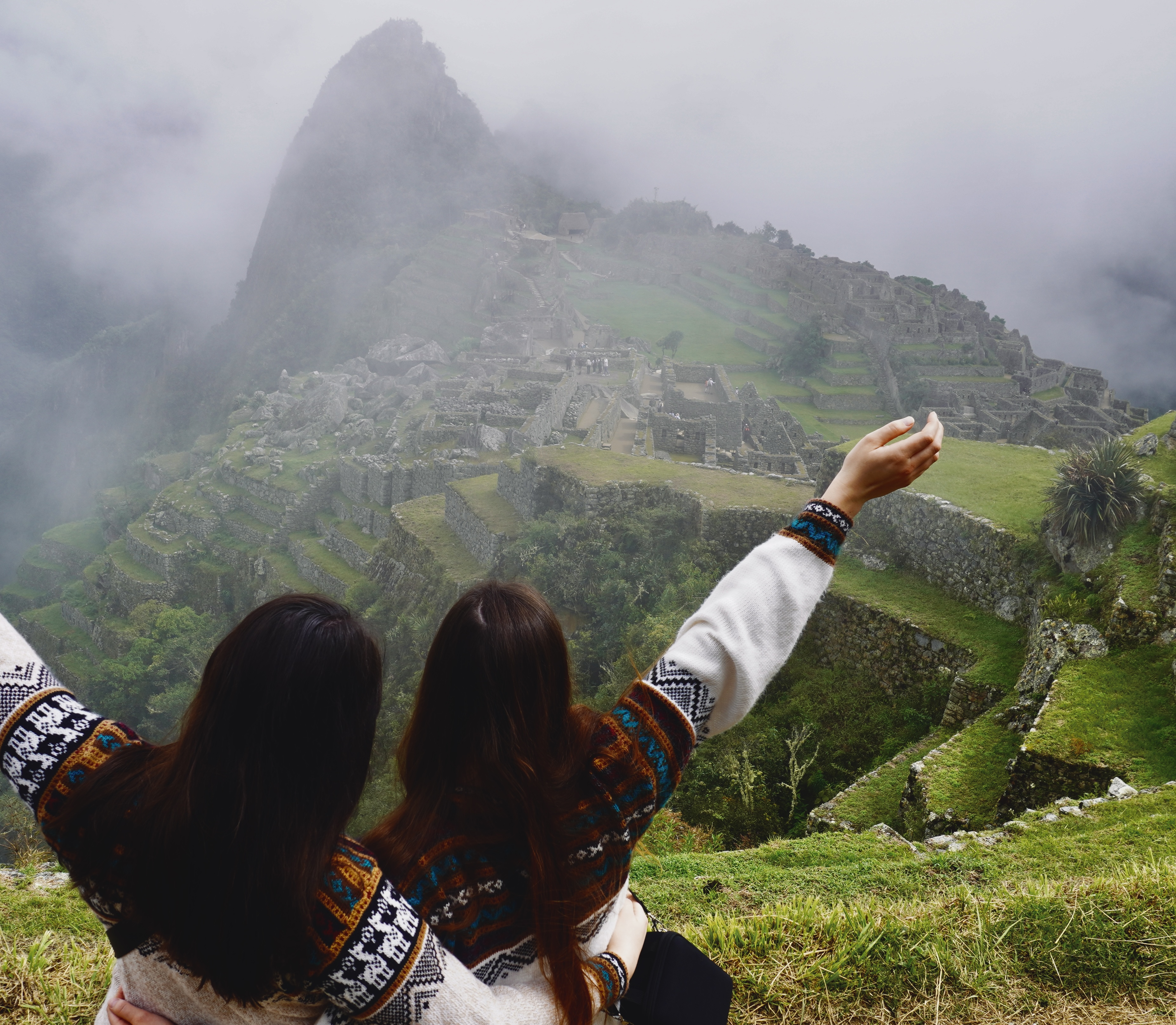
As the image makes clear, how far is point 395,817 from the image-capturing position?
4.74 ft

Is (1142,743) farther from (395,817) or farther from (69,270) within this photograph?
Result: (69,270)

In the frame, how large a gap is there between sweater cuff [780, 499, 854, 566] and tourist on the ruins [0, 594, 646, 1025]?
83cm

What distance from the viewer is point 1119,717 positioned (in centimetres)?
480

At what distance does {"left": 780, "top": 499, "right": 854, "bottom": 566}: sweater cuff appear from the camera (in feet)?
4.85

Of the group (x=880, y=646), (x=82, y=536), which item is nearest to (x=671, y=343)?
(x=82, y=536)

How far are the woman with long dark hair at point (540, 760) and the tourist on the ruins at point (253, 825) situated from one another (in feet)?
0.46

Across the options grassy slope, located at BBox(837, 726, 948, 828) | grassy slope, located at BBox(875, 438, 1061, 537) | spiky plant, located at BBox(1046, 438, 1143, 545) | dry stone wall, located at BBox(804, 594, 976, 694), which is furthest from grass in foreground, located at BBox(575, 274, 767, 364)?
grassy slope, located at BBox(837, 726, 948, 828)

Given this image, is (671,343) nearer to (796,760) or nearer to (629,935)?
(796,760)

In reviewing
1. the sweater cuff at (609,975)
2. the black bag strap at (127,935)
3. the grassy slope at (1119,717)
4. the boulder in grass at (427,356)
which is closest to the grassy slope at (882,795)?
the grassy slope at (1119,717)


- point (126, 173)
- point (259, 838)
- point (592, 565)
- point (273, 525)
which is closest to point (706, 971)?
point (259, 838)

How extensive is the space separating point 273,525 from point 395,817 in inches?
900

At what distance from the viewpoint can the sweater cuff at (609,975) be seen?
1492mm

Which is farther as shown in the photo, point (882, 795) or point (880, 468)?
point (882, 795)

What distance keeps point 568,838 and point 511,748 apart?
0.67ft
